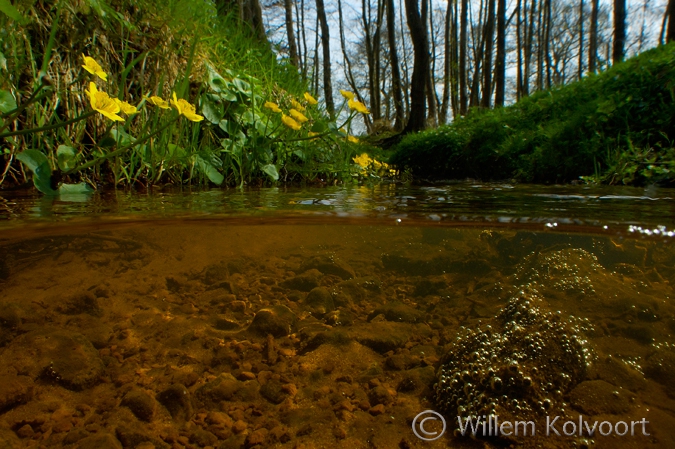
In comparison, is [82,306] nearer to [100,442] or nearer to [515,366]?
[100,442]

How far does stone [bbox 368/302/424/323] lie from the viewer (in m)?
1.48

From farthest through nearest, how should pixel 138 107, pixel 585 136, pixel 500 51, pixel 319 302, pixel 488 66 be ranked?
pixel 500 51 → pixel 488 66 → pixel 585 136 → pixel 138 107 → pixel 319 302

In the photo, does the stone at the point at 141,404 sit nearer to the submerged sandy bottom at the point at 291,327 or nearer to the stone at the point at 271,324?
the submerged sandy bottom at the point at 291,327

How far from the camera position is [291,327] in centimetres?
143

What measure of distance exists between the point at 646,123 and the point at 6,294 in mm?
6169

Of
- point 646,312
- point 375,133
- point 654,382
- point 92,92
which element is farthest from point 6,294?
point 375,133

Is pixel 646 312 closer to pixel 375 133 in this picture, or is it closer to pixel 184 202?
pixel 184 202

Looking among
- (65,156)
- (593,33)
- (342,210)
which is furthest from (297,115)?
(593,33)

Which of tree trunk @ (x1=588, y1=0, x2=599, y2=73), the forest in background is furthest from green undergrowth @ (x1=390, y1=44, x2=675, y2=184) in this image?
tree trunk @ (x1=588, y1=0, x2=599, y2=73)

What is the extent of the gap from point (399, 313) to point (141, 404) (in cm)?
88

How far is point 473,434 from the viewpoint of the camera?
99 cm

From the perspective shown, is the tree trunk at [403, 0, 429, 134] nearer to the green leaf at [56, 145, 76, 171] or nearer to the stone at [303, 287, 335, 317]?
the green leaf at [56, 145, 76, 171]

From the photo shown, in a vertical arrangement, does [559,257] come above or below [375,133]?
below

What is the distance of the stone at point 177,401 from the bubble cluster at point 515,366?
669 mm
